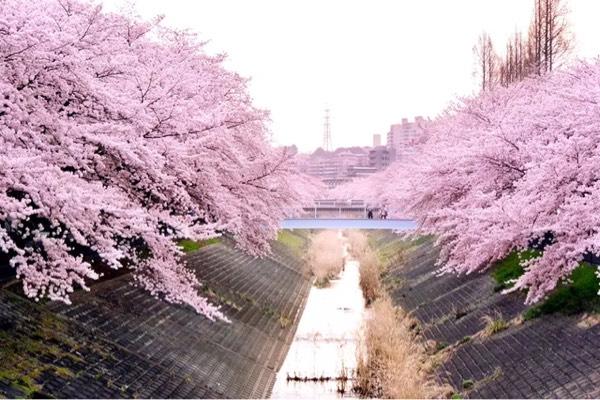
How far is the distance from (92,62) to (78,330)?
234 inches

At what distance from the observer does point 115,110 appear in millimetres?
13062

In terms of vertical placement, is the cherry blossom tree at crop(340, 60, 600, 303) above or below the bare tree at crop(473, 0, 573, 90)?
below

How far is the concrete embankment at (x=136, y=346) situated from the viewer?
1288cm

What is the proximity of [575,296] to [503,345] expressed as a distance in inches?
88.0

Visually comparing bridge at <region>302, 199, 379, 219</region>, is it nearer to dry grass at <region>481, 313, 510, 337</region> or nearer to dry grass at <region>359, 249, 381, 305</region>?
dry grass at <region>359, 249, 381, 305</region>

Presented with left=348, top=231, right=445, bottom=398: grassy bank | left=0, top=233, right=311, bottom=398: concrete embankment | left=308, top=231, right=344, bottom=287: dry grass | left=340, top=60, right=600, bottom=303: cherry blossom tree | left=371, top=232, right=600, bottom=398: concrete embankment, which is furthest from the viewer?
left=308, top=231, right=344, bottom=287: dry grass

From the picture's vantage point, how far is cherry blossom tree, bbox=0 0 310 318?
1049 centimetres

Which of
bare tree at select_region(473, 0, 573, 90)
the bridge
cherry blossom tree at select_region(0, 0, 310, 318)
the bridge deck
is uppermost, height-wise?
bare tree at select_region(473, 0, 573, 90)

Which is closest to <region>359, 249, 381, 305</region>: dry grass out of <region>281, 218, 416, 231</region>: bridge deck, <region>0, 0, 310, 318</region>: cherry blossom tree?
<region>281, 218, 416, 231</region>: bridge deck

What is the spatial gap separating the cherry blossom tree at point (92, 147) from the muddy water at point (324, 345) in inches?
204

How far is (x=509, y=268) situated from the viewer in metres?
25.2

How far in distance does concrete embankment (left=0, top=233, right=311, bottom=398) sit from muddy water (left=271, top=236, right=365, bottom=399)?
0.58 m

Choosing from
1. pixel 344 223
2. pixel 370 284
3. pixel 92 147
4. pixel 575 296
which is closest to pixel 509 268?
pixel 575 296

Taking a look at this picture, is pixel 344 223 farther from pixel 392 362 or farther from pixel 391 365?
pixel 391 365
